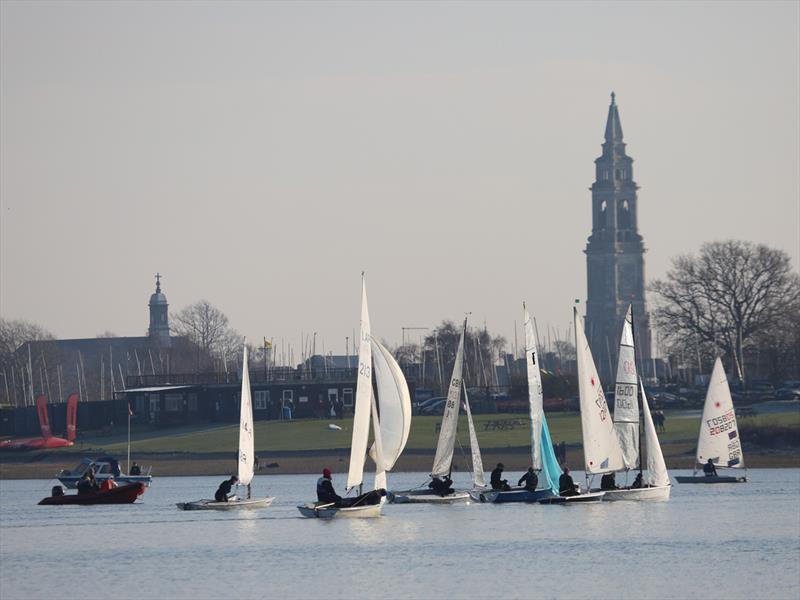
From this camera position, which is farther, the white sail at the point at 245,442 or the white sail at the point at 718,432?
the white sail at the point at 718,432

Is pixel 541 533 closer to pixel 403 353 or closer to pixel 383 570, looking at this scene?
pixel 383 570

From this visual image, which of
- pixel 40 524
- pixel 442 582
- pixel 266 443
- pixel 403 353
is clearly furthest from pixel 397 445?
pixel 403 353

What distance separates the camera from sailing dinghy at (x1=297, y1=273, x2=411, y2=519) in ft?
192

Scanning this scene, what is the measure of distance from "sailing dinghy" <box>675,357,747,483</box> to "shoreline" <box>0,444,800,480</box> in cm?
1013

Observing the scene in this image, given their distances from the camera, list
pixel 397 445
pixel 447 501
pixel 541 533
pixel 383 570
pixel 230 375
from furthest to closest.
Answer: pixel 230 375
pixel 447 501
pixel 397 445
pixel 541 533
pixel 383 570

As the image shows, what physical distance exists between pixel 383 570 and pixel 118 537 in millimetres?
14543

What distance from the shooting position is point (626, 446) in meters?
65.9

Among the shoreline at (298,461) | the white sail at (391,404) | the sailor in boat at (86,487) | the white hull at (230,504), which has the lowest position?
the white hull at (230,504)

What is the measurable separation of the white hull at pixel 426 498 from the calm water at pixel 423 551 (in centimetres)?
45

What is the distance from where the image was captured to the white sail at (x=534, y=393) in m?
65.3

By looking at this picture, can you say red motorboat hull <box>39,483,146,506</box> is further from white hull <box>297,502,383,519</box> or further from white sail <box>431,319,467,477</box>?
white hull <box>297,502,383,519</box>

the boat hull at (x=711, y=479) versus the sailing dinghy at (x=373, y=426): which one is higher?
the sailing dinghy at (x=373, y=426)

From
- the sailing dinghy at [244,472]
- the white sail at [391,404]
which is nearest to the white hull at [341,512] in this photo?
the white sail at [391,404]

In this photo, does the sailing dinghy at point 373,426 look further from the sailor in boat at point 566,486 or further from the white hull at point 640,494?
the white hull at point 640,494
